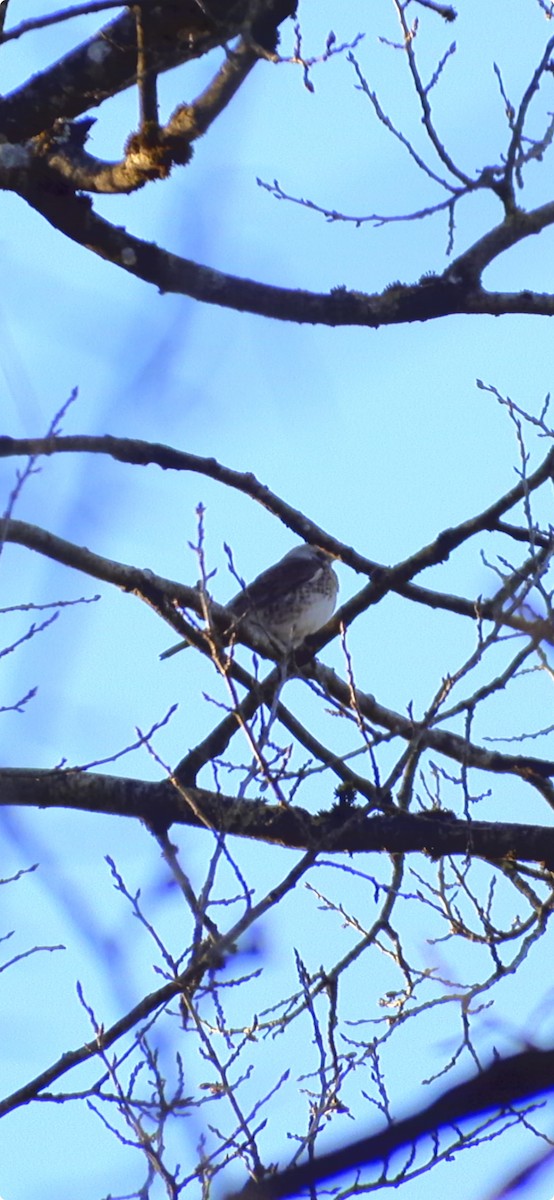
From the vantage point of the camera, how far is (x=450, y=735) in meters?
5.43

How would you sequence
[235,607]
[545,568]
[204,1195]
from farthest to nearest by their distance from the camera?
[235,607] < [545,568] < [204,1195]

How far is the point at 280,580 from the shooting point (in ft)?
26.9

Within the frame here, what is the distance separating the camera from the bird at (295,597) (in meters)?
7.93

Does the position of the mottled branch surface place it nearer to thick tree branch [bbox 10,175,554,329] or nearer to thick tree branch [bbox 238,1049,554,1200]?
thick tree branch [bbox 10,175,554,329]

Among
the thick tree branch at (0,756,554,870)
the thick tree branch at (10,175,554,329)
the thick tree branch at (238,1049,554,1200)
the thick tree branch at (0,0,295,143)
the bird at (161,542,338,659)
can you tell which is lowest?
the thick tree branch at (238,1049,554,1200)

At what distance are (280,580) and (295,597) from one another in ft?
0.68

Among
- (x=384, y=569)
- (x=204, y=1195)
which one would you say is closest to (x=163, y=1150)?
(x=204, y=1195)

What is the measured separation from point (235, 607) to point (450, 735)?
2.76 meters

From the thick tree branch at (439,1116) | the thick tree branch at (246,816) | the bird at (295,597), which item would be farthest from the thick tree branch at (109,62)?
the bird at (295,597)

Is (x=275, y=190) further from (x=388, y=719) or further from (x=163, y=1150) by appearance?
(x=163, y=1150)

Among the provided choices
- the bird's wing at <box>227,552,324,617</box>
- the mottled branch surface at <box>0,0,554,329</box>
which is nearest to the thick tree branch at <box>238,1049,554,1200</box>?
the mottled branch surface at <box>0,0,554,329</box>

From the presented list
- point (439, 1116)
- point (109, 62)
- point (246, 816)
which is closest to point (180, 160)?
point (109, 62)

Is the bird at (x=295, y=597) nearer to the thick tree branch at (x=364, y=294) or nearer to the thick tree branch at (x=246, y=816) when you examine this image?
the thick tree branch at (x=246, y=816)

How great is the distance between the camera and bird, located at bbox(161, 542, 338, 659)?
26.0 feet
